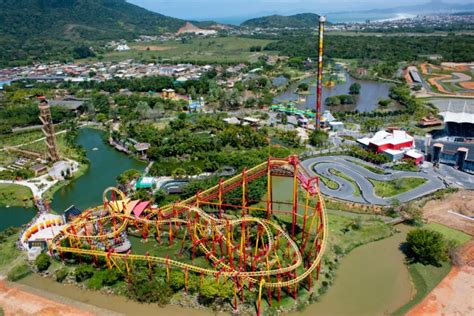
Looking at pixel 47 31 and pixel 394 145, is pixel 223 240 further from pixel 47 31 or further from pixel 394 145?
pixel 47 31

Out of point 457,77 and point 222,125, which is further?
point 457,77

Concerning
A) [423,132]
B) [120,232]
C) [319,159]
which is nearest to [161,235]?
[120,232]

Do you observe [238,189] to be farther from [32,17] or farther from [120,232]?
[32,17]

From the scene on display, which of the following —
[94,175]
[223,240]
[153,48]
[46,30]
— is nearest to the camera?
[223,240]

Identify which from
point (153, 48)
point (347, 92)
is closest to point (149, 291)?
point (347, 92)

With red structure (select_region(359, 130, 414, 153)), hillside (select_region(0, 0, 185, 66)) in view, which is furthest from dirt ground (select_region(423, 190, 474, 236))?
hillside (select_region(0, 0, 185, 66))
